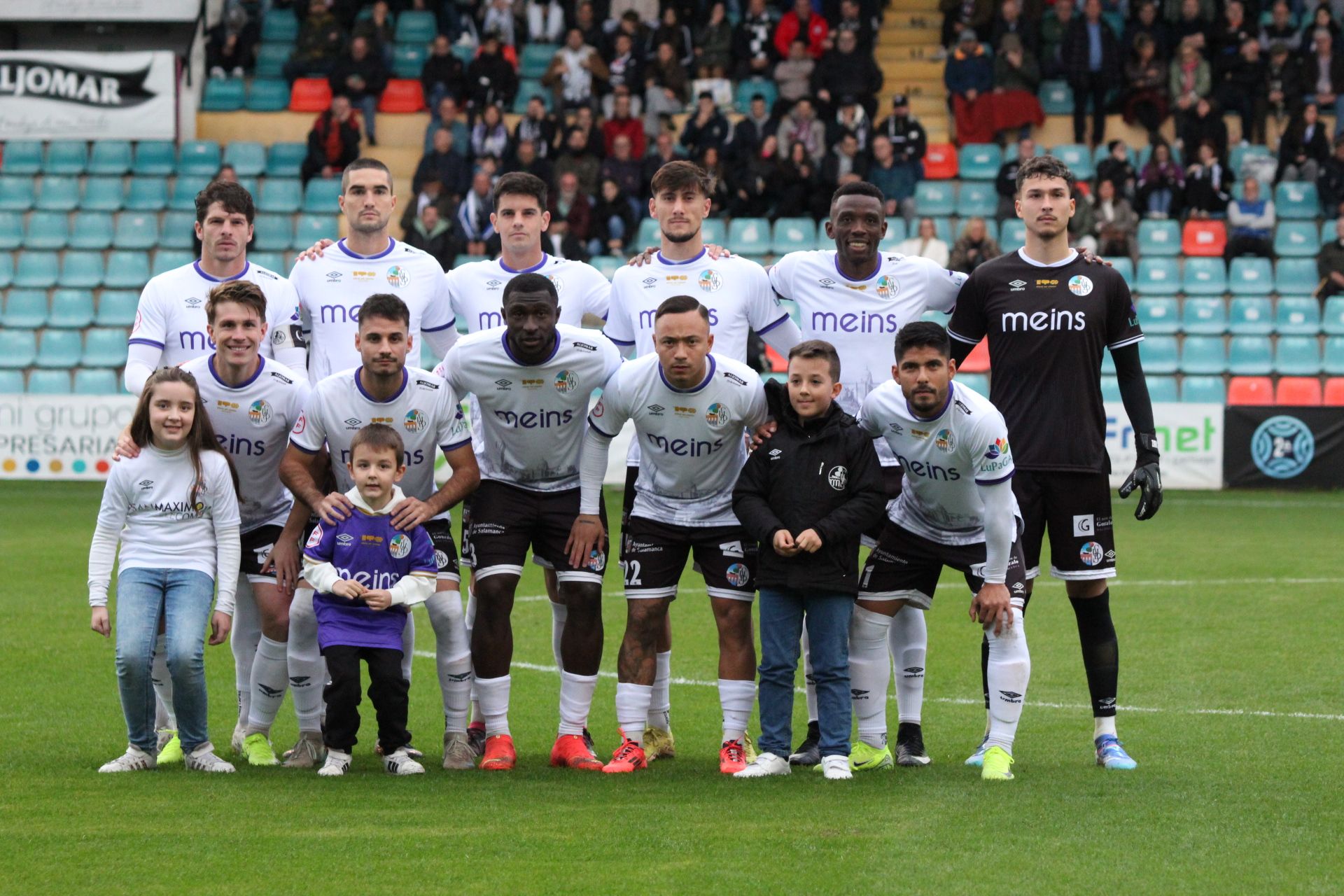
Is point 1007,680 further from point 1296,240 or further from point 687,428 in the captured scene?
point 1296,240

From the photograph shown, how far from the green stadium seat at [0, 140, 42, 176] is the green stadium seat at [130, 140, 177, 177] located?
1408 millimetres

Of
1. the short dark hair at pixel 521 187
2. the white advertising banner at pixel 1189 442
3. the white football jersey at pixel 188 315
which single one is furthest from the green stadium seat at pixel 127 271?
the short dark hair at pixel 521 187

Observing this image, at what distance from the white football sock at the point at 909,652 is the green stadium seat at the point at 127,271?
58.0 ft

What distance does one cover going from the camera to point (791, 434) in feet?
22.6

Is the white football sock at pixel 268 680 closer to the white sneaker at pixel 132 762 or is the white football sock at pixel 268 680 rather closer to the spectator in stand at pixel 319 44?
the white sneaker at pixel 132 762

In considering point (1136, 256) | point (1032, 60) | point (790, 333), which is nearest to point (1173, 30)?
point (1032, 60)

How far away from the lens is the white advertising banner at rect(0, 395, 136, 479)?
20172 millimetres

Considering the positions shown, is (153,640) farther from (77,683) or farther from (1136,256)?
(1136,256)

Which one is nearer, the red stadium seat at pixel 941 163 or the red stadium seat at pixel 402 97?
the red stadium seat at pixel 941 163

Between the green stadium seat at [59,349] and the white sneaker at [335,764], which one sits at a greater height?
the green stadium seat at [59,349]

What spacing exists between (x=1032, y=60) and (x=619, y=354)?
17.9 metres

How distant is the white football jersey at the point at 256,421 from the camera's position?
725 centimetres

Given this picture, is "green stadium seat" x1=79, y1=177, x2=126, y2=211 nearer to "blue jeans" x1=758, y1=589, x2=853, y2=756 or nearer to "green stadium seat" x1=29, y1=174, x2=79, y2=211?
"green stadium seat" x1=29, y1=174, x2=79, y2=211

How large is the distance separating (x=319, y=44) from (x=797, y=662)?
20.0 metres
